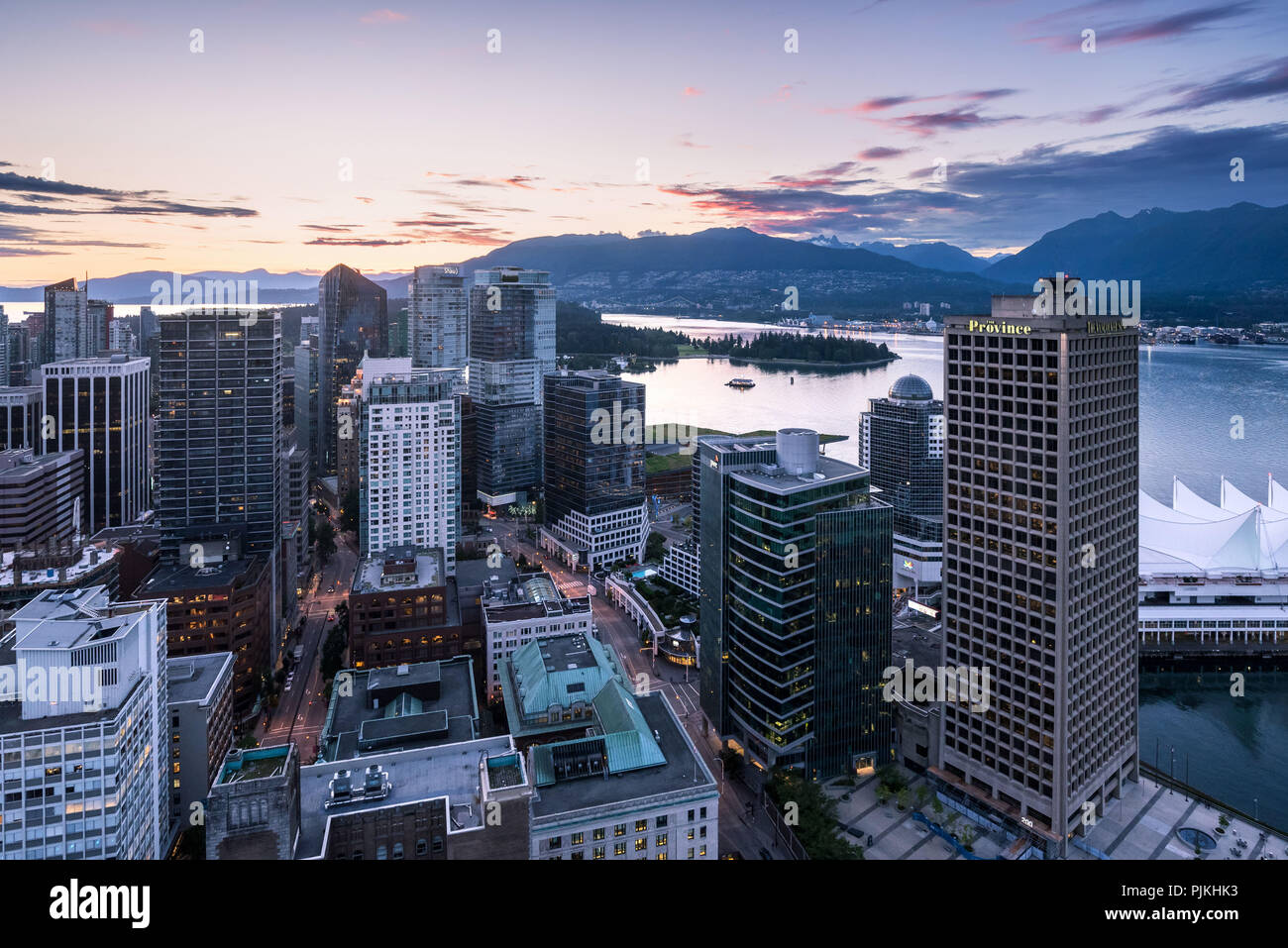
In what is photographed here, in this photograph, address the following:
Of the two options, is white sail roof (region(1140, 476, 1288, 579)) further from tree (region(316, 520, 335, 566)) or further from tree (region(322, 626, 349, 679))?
tree (region(316, 520, 335, 566))

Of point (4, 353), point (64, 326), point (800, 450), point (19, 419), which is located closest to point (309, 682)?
point (800, 450)

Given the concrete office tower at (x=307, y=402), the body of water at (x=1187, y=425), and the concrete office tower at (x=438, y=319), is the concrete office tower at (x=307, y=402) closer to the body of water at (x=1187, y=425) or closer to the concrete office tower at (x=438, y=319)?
the concrete office tower at (x=438, y=319)

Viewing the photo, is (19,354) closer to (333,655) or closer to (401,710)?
(333,655)

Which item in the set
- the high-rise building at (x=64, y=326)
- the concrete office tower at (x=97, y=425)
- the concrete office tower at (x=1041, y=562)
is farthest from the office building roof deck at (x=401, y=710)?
the high-rise building at (x=64, y=326)

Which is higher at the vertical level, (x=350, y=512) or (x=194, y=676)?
(x=350, y=512)
